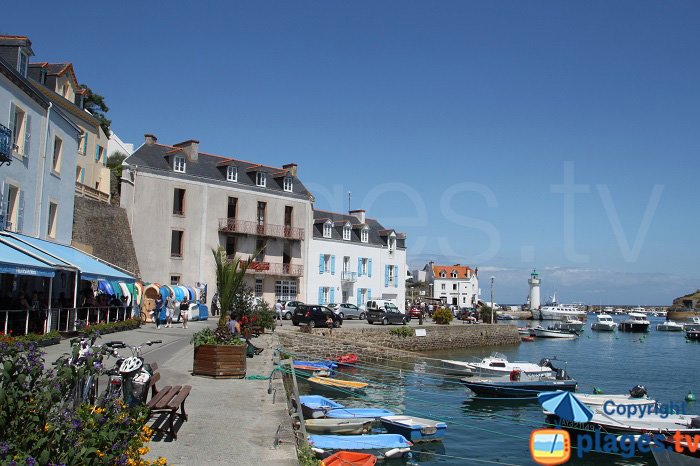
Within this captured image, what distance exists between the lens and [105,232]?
Result: 38.6 m

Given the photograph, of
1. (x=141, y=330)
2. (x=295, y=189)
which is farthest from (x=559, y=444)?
(x=295, y=189)

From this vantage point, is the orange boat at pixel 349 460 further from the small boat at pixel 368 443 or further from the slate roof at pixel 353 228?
the slate roof at pixel 353 228

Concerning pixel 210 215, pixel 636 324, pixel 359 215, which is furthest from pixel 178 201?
pixel 636 324

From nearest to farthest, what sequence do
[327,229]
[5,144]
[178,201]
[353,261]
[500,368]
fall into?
[5,144]
[500,368]
[178,201]
[327,229]
[353,261]

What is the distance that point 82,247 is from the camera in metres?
32.2

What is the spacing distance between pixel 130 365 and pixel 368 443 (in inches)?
324

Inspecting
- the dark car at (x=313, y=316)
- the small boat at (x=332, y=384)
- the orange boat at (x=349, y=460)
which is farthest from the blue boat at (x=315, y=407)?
the dark car at (x=313, y=316)

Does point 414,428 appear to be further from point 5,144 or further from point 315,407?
point 5,144

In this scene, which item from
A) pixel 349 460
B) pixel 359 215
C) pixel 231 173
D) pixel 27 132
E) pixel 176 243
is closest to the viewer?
pixel 349 460

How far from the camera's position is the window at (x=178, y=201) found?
46375 millimetres

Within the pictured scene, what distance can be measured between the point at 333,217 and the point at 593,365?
2857cm

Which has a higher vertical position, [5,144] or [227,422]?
[5,144]

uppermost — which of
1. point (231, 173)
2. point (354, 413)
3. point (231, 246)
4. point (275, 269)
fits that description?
point (231, 173)

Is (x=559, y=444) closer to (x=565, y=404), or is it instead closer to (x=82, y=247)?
(x=565, y=404)
